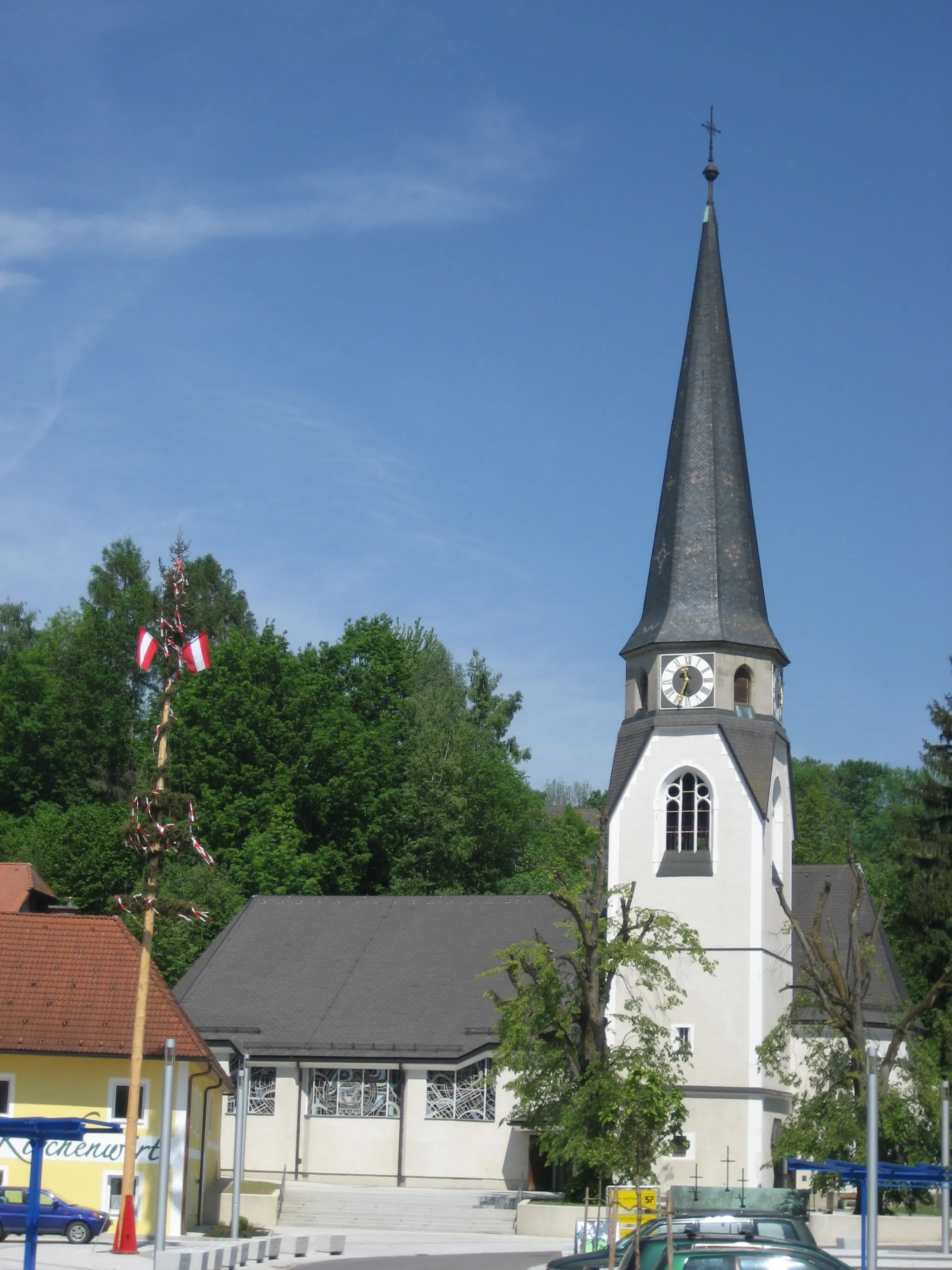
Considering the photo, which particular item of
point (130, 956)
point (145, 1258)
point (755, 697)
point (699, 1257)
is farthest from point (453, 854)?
point (699, 1257)

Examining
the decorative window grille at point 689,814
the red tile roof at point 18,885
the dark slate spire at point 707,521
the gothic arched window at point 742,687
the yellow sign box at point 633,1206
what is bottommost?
the yellow sign box at point 633,1206

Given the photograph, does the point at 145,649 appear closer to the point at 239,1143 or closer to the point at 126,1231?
the point at 239,1143

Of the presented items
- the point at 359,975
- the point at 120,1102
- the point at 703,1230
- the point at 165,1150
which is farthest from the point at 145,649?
the point at 359,975

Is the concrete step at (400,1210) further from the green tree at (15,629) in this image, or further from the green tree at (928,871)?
the green tree at (15,629)

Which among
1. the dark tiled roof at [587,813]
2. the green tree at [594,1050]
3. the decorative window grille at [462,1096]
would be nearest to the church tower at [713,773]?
the green tree at [594,1050]

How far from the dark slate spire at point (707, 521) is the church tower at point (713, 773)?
1.7 inches

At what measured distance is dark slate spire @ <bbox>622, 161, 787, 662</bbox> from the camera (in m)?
44.1

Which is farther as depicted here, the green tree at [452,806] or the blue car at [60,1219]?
the green tree at [452,806]

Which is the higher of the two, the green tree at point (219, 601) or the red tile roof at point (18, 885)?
the green tree at point (219, 601)

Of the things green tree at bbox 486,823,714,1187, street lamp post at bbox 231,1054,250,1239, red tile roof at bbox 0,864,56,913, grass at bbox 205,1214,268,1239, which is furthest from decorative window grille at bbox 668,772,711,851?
red tile roof at bbox 0,864,56,913

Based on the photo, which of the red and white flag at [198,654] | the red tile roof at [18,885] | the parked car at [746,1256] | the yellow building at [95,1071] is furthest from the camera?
the red tile roof at [18,885]

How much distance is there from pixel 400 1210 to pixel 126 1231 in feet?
41.7

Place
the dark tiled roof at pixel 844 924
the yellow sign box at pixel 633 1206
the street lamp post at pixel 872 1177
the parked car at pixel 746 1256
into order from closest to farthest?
the parked car at pixel 746 1256
the street lamp post at pixel 872 1177
the yellow sign box at pixel 633 1206
the dark tiled roof at pixel 844 924

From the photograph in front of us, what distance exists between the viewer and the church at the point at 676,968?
41562 mm
